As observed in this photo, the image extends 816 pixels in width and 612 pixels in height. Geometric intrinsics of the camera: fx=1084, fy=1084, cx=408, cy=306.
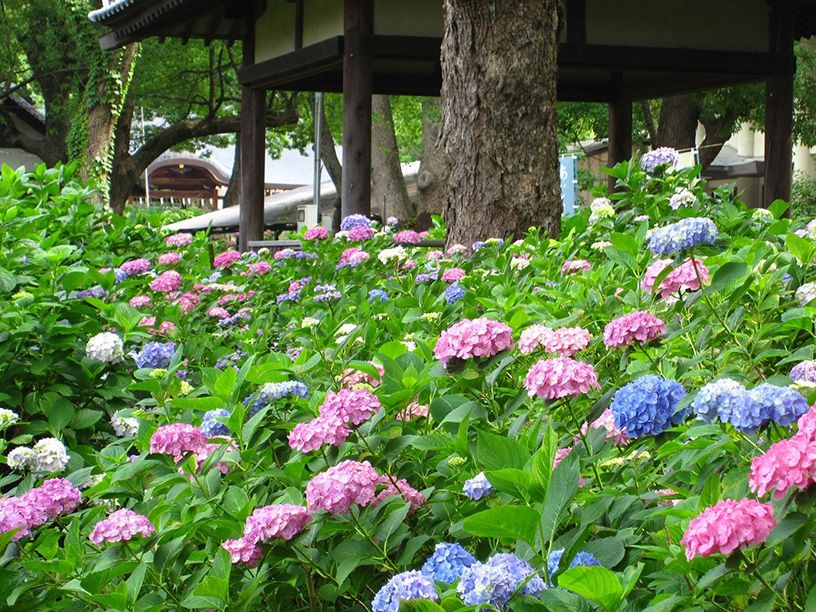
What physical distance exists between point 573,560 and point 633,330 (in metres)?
0.74

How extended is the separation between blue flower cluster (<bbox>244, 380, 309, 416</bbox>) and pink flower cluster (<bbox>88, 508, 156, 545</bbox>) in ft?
1.23

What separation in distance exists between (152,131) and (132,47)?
10997 mm

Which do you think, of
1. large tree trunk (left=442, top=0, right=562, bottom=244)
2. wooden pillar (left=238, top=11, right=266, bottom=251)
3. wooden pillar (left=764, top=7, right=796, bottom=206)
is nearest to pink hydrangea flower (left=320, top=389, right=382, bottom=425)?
large tree trunk (left=442, top=0, right=562, bottom=244)

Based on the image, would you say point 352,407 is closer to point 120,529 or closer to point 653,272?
point 120,529

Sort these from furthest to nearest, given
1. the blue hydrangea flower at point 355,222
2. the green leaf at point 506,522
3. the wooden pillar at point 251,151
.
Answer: the wooden pillar at point 251,151, the blue hydrangea flower at point 355,222, the green leaf at point 506,522

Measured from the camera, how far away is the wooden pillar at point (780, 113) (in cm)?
1017

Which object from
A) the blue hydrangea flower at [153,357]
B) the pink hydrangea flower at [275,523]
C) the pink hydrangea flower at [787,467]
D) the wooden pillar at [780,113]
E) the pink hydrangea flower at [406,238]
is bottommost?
the pink hydrangea flower at [275,523]

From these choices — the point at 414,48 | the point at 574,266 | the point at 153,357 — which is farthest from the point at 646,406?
the point at 414,48

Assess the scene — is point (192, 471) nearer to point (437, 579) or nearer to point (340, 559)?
point (340, 559)

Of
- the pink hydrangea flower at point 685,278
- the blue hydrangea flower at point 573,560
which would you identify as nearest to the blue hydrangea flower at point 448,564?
the blue hydrangea flower at point 573,560

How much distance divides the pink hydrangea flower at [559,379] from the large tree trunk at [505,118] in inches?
137

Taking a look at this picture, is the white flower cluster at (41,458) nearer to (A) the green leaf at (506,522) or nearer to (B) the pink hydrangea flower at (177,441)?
(B) the pink hydrangea flower at (177,441)

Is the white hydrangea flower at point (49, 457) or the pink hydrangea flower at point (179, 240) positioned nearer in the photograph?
the white hydrangea flower at point (49, 457)

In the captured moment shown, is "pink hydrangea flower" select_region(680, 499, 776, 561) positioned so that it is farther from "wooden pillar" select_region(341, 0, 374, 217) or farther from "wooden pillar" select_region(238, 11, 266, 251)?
"wooden pillar" select_region(238, 11, 266, 251)
